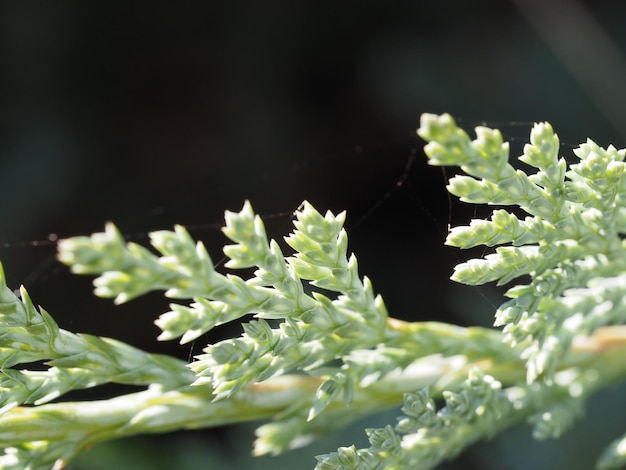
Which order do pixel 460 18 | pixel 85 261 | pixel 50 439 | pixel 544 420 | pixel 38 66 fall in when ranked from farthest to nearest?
pixel 460 18, pixel 38 66, pixel 544 420, pixel 50 439, pixel 85 261

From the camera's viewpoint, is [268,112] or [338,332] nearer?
[338,332]

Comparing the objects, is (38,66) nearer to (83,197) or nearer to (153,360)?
(83,197)

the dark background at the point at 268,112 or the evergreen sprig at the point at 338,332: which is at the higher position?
the dark background at the point at 268,112

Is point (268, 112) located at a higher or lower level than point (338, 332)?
higher

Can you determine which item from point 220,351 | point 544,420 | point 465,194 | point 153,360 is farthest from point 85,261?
point 544,420

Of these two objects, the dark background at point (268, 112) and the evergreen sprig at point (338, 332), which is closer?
the evergreen sprig at point (338, 332)
